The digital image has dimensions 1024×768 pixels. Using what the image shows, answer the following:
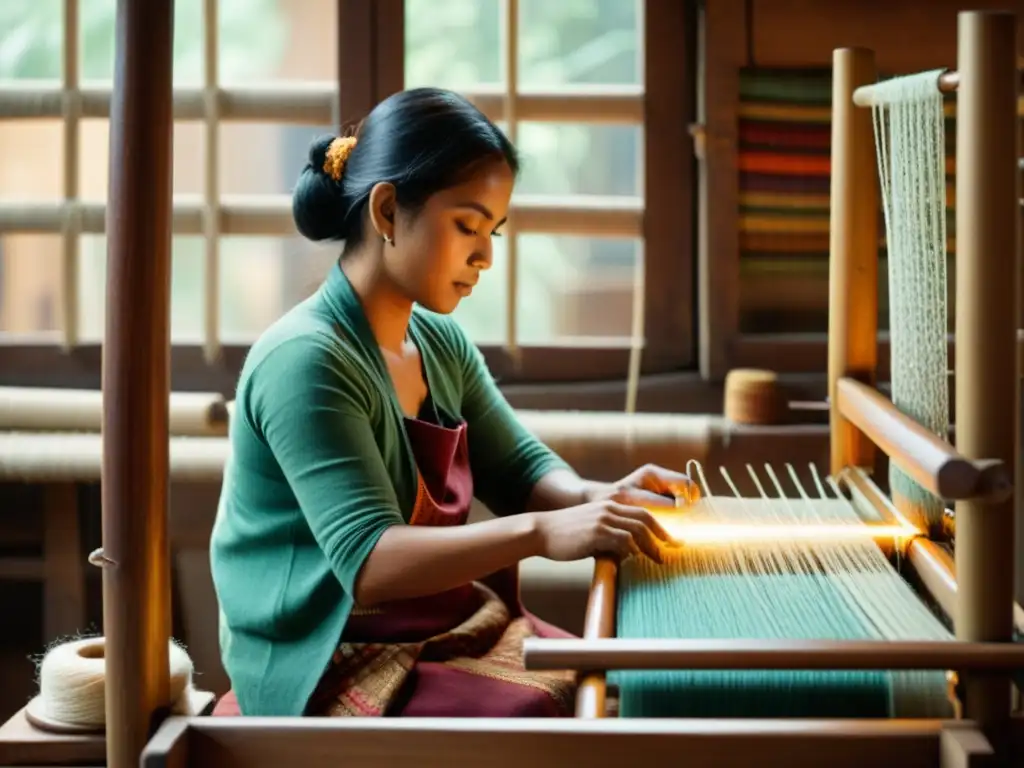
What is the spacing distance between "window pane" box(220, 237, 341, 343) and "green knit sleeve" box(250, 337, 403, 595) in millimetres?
1273

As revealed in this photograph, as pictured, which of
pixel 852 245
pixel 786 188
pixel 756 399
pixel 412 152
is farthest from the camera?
pixel 786 188

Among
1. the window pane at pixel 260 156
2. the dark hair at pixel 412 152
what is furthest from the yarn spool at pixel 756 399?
the window pane at pixel 260 156

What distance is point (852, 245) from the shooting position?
1.96 m

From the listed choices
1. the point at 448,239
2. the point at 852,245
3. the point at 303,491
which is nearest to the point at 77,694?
the point at 303,491

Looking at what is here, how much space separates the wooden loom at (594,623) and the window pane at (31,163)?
172 cm

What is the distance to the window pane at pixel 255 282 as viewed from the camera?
2.79m

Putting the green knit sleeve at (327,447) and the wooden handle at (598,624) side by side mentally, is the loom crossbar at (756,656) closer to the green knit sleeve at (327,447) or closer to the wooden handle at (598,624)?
the wooden handle at (598,624)

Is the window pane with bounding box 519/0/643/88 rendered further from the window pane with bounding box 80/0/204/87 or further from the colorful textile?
the window pane with bounding box 80/0/204/87

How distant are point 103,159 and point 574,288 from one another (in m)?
1.08

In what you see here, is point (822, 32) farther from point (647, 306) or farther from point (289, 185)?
point (289, 185)

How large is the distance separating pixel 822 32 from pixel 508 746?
6.17 feet

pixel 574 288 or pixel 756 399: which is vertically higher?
pixel 574 288

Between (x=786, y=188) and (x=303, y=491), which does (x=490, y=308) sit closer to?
(x=786, y=188)

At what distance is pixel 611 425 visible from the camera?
8.11ft
